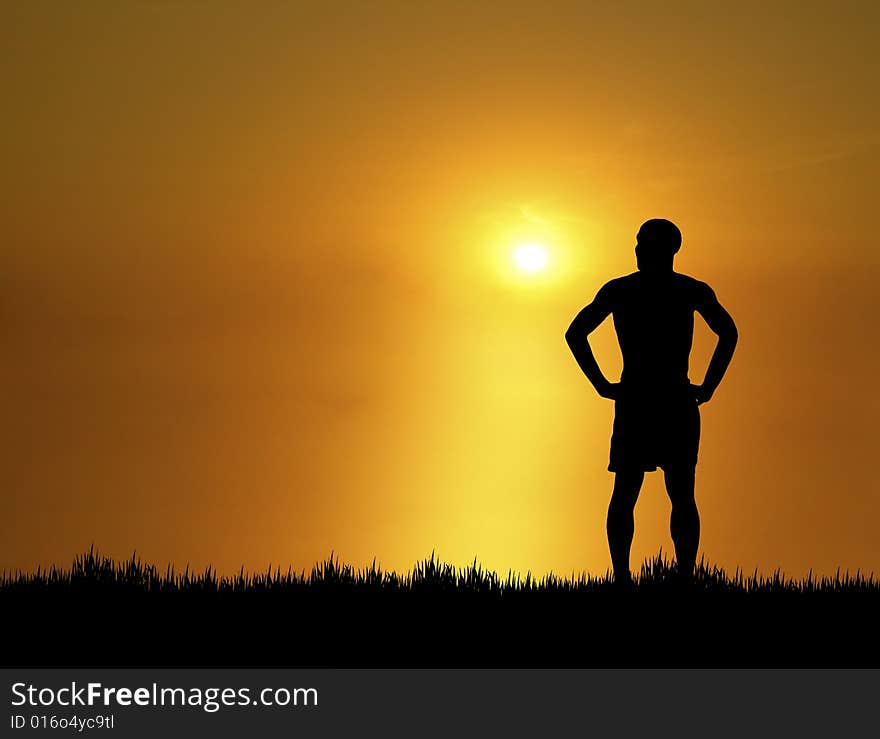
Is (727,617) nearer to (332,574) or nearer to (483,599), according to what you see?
(483,599)

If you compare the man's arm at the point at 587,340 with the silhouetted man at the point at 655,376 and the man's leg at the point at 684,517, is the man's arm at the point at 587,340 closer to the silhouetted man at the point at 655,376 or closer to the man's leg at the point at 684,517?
the silhouetted man at the point at 655,376

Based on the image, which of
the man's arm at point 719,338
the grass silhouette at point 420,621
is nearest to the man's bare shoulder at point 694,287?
the man's arm at point 719,338

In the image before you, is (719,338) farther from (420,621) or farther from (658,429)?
(420,621)

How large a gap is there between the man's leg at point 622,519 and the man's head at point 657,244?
1656mm

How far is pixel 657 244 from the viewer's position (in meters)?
12.1

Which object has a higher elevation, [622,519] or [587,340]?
[587,340]

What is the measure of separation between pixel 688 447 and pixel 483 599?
225 cm

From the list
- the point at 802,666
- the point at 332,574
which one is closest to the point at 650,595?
the point at 802,666

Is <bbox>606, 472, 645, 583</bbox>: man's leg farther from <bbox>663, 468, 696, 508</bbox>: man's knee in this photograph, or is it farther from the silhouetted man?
<bbox>663, 468, 696, 508</bbox>: man's knee

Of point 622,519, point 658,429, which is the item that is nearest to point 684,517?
point 622,519

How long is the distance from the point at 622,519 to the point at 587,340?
4.75 ft

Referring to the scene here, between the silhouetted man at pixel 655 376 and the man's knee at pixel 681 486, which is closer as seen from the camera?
the silhouetted man at pixel 655 376

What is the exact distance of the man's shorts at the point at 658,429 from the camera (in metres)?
12.1

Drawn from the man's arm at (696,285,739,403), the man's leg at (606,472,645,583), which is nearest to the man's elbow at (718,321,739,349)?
the man's arm at (696,285,739,403)
